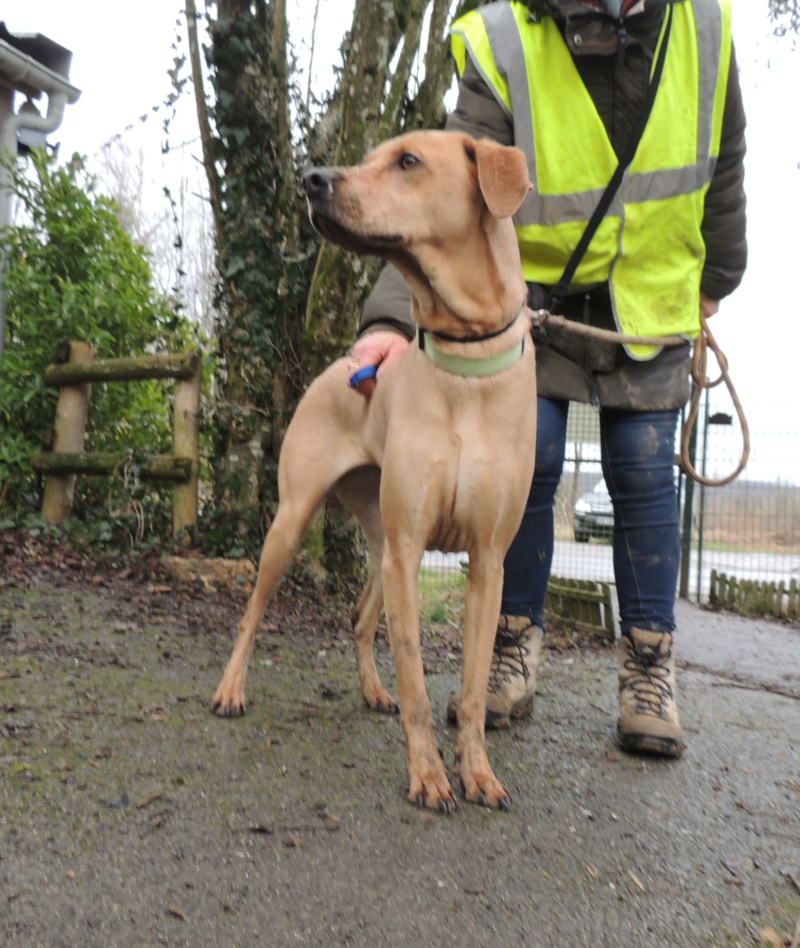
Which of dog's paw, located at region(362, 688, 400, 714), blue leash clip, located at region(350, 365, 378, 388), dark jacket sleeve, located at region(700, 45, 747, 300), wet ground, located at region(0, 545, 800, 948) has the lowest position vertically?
wet ground, located at region(0, 545, 800, 948)

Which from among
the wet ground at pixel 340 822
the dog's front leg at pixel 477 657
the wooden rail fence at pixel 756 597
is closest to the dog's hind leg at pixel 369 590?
the wet ground at pixel 340 822

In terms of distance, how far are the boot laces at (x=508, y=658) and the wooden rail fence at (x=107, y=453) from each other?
9.24 ft

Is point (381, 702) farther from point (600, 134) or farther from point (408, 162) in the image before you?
point (600, 134)

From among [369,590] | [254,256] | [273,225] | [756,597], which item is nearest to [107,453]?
[254,256]

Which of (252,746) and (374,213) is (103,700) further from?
(374,213)

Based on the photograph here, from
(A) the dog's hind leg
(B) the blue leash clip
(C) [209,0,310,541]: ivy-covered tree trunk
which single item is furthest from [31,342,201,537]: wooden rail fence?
(B) the blue leash clip

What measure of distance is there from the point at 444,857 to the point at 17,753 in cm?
114

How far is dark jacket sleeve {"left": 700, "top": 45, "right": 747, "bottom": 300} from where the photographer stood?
2.96 meters

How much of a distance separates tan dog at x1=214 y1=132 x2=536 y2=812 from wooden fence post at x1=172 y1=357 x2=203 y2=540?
3.17 metres

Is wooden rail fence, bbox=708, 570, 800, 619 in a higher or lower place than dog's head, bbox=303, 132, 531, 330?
lower

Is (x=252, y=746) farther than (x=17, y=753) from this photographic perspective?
Yes

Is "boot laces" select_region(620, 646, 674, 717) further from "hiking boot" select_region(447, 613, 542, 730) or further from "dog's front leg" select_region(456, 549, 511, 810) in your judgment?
"dog's front leg" select_region(456, 549, 511, 810)

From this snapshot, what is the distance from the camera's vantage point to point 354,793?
7.12 feet

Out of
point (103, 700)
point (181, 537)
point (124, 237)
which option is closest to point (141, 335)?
point (124, 237)
